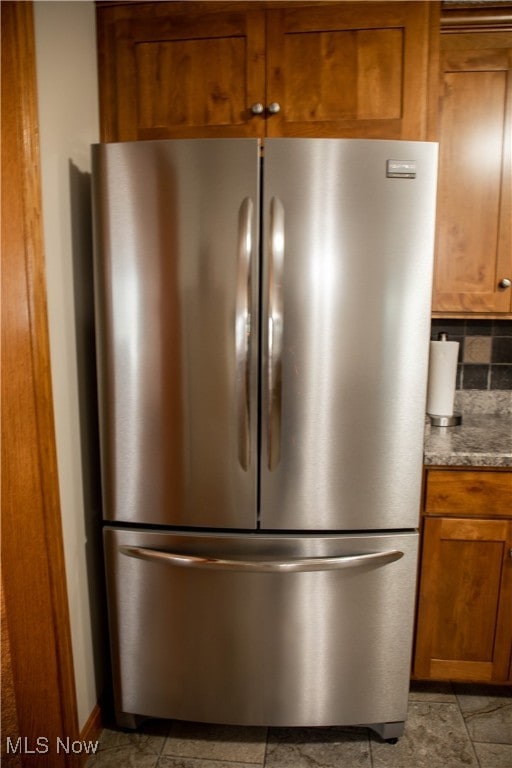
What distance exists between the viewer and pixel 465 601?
1.76 m

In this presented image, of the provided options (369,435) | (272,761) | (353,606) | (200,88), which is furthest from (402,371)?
(272,761)

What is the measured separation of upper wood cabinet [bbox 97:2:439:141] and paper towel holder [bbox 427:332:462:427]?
0.87 m

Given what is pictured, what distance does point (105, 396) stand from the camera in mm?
1538

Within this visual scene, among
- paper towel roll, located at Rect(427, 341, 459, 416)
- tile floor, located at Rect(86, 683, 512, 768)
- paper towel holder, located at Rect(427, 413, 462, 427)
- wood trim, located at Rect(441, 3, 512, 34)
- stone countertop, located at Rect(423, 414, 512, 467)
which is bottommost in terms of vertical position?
tile floor, located at Rect(86, 683, 512, 768)

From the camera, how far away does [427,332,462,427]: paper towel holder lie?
6.59ft

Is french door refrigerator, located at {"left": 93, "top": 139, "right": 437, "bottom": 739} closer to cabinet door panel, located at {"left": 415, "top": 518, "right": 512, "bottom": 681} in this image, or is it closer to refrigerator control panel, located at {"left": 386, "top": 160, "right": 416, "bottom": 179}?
refrigerator control panel, located at {"left": 386, "top": 160, "right": 416, "bottom": 179}

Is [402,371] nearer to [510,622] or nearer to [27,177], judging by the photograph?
[510,622]

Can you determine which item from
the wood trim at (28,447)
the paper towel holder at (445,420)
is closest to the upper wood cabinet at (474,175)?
the paper towel holder at (445,420)

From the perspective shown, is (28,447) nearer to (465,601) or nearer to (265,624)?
(265,624)

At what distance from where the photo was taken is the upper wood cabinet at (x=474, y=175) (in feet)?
5.92

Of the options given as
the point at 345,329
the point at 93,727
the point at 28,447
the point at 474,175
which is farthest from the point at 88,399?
the point at 474,175

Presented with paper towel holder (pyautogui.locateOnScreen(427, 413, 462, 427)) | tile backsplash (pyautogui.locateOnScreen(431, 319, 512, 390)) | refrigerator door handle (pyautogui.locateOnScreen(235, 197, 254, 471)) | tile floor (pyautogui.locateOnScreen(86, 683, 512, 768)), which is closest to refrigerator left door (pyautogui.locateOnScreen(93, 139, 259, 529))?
refrigerator door handle (pyautogui.locateOnScreen(235, 197, 254, 471))

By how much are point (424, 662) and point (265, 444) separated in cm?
98

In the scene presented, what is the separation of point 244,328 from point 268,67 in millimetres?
846
